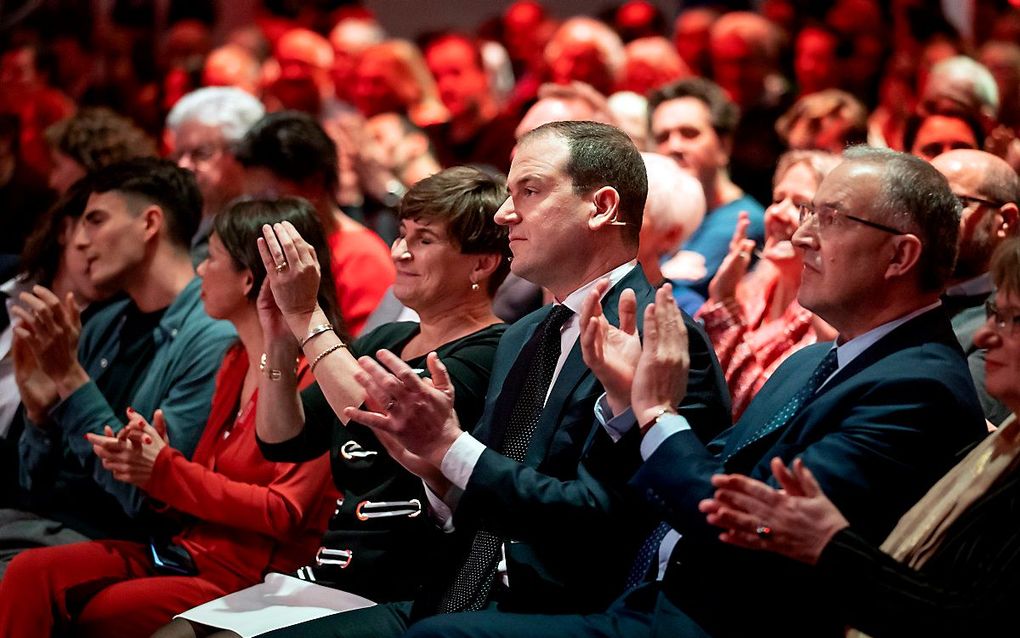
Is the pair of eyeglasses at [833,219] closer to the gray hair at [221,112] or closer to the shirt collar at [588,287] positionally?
the shirt collar at [588,287]

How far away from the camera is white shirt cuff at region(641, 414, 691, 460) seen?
228 centimetres

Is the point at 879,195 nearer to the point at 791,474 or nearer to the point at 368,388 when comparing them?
the point at 791,474

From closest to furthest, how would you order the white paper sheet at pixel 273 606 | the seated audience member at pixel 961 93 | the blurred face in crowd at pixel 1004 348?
1. the blurred face in crowd at pixel 1004 348
2. the white paper sheet at pixel 273 606
3. the seated audience member at pixel 961 93

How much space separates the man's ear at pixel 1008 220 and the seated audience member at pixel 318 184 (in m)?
1.81

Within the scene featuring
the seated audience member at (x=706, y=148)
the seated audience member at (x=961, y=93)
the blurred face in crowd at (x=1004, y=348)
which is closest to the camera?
the blurred face in crowd at (x=1004, y=348)

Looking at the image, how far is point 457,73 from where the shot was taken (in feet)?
23.1

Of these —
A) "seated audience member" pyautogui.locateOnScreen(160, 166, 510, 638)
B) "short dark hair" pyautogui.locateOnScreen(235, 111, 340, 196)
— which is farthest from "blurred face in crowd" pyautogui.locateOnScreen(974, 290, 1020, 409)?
"short dark hair" pyautogui.locateOnScreen(235, 111, 340, 196)

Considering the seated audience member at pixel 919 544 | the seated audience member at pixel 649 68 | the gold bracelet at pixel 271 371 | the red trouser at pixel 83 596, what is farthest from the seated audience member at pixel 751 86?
the seated audience member at pixel 919 544

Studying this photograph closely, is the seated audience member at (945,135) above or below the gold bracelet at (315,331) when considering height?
above

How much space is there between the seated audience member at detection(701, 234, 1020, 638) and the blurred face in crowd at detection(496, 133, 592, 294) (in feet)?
2.40

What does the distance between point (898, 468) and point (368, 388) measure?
89cm

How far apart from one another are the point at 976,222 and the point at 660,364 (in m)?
1.24

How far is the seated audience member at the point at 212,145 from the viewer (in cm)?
493

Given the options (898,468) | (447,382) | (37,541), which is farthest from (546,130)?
(37,541)
